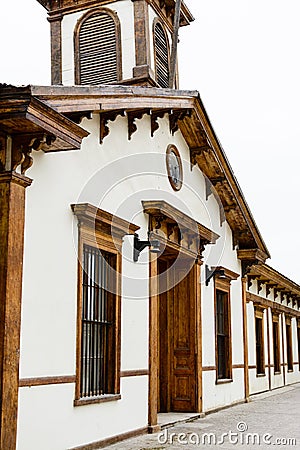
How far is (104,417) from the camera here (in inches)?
334

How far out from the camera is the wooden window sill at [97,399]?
7881 mm

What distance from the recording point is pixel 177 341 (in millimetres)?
12195

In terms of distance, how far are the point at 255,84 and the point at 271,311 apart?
22.0 meters

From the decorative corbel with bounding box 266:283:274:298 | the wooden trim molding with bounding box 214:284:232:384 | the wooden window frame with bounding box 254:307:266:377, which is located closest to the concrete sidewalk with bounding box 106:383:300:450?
the wooden trim molding with bounding box 214:284:232:384

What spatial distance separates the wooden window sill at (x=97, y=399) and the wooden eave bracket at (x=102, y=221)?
6.57 feet

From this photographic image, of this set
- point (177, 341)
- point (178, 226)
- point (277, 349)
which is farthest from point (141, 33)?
point (277, 349)

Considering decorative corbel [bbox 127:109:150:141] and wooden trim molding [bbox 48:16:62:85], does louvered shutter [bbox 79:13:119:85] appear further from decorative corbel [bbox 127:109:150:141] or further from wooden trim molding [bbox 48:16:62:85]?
decorative corbel [bbox 127:109:150:141]

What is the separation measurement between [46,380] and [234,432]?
12.7 feet

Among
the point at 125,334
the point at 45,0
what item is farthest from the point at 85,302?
the point at 45,0

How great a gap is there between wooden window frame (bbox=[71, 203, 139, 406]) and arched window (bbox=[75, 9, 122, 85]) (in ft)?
14.1

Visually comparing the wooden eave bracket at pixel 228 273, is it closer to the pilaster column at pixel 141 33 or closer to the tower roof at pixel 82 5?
the pilaster column at pixel 141 33

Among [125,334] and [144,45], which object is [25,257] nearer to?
[125,334]

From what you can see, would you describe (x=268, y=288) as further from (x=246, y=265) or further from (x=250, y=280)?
(x=246, y=265)

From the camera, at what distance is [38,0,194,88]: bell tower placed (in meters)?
12.5
